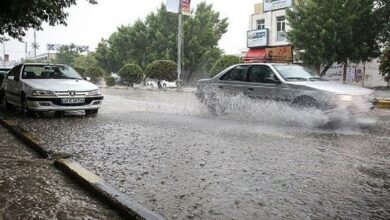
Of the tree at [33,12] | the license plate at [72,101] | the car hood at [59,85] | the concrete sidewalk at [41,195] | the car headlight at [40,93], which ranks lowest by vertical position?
the concrete sidewalk at [41,195]

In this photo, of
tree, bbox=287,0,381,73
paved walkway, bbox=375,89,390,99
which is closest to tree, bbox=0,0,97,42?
paved walkway, bbox=375,89,390,99

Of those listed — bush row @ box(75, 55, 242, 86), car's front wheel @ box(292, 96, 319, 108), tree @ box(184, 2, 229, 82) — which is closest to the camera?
car's front wheel @ box(292, 96, 319, 108)

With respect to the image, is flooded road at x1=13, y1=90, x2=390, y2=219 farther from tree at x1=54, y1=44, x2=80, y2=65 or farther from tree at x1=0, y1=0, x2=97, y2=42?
tree at x1=54, y1=44, x2=80, y2=65

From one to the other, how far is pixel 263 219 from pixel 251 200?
0.47 meters

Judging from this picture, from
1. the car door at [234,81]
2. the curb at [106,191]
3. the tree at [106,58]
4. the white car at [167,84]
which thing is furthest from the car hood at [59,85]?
the tree at [106,58]

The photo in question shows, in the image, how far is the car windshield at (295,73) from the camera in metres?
9.77

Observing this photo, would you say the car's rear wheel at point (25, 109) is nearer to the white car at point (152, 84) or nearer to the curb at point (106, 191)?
the curb at point (106, 191)

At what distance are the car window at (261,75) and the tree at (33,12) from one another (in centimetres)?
579

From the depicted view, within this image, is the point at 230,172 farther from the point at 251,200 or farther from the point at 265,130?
the point at 265,130

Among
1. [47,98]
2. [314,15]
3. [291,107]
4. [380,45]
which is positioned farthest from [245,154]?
[380,45]

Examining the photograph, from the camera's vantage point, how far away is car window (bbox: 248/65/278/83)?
9974 mm

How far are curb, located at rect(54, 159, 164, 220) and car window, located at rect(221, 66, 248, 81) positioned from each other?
6312mm

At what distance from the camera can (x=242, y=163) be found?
17.5 ft

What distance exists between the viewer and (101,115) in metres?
11.4
